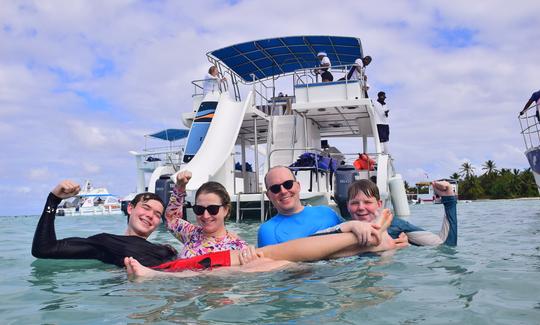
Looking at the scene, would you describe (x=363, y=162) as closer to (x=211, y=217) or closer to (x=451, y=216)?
(x=451, y=216)

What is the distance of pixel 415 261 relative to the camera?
385 cm

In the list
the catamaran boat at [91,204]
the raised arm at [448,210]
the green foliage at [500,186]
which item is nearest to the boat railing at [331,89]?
the raised arm at [448,210]

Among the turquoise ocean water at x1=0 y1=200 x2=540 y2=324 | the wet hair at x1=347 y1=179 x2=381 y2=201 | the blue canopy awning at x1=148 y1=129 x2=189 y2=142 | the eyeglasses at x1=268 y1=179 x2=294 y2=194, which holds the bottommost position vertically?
the turquoise ocean water at x1=0 y1=200 x2=540 y2=324

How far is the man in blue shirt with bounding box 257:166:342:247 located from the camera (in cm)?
380

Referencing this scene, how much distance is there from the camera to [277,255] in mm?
3379

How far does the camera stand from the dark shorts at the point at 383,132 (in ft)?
40.1

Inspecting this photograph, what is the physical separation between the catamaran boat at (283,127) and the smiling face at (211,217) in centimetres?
607

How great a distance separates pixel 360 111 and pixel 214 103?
12.3 ft

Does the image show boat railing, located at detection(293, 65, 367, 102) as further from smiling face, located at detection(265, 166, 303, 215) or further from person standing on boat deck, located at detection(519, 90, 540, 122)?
smiling face, located at detection(265, 166, 303, 215)

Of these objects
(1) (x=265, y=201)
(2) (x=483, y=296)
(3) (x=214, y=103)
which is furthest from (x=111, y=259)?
(3) (x=214, y=103)

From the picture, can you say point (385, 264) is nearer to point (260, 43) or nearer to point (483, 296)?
point (483, 296)

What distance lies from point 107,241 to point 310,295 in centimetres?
197

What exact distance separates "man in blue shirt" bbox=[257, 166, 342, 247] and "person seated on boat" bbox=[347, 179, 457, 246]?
10.3 inches

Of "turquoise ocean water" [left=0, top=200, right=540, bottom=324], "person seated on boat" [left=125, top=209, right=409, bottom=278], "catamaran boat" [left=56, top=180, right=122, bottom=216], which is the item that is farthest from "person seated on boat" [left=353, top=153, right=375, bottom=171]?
"catamaran boat" [left=56, top=180, right=122, bottom=216]
